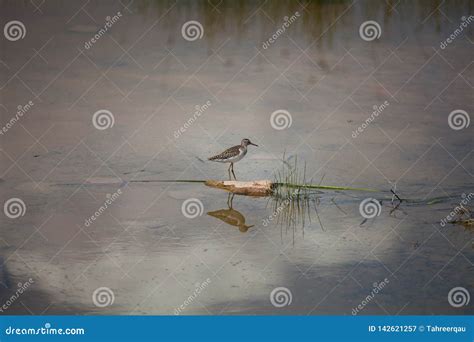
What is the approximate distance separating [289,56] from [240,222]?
3.35m

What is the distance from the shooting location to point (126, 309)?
573 cm
